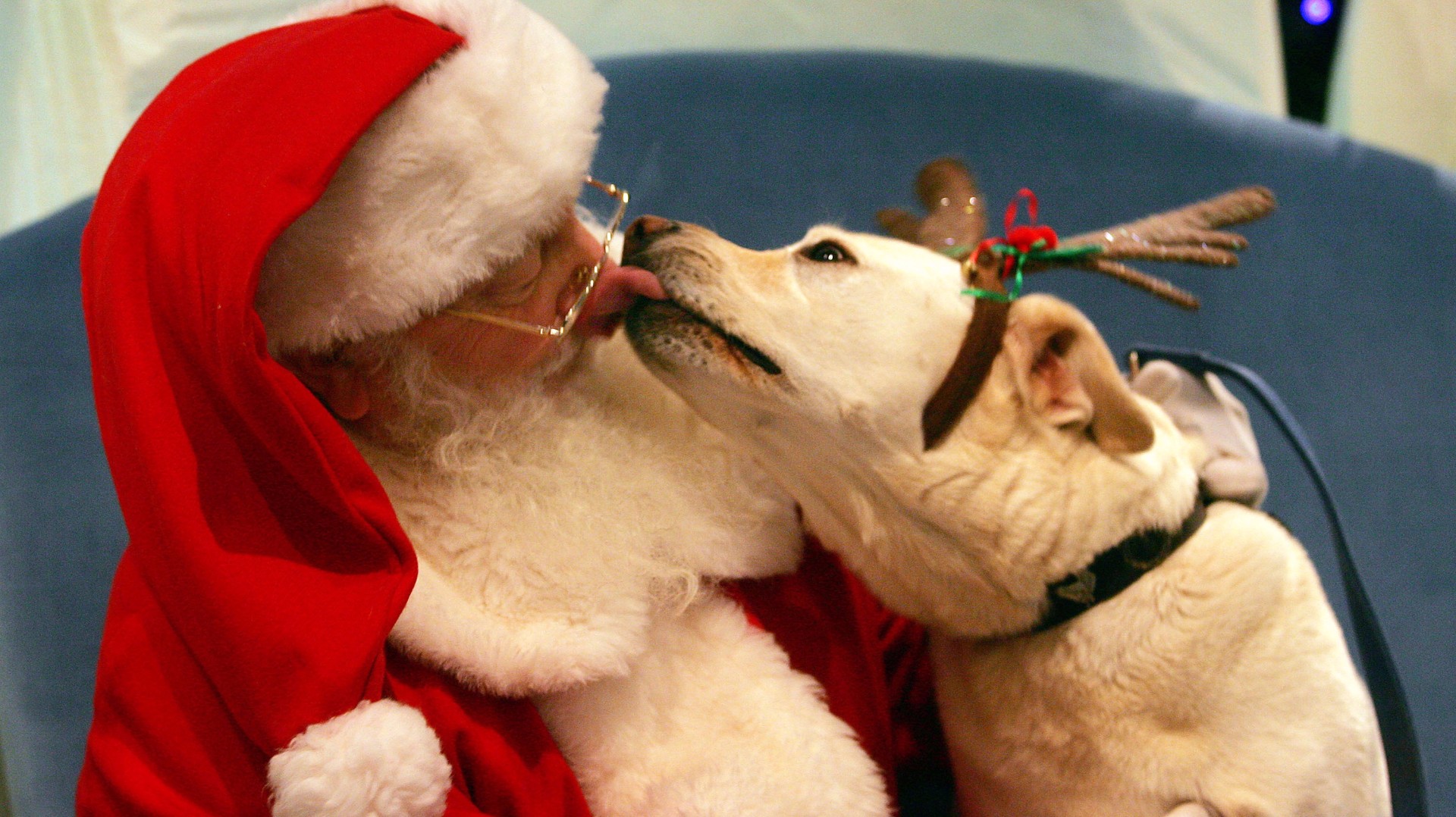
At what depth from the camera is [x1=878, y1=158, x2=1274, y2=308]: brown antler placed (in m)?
0.91

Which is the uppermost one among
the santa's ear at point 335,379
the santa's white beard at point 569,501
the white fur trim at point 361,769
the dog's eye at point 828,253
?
the dog's eye at point 828,253

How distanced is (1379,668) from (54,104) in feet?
6.59

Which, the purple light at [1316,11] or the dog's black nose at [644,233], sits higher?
the purple light at [1316,11]

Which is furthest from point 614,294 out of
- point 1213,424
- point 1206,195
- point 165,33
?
point 1206,195

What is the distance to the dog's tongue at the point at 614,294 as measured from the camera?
2.96 feet

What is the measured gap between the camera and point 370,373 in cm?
89

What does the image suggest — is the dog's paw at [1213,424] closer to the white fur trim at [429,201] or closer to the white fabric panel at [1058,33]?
the white fur trim at [429,201]

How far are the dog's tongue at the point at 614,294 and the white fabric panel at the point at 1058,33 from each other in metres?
1.35

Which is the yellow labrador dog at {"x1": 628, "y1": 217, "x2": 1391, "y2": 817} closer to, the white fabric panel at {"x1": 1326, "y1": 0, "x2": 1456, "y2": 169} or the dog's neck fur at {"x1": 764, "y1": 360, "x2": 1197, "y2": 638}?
the dog's neck fur at {"x1": 764, "y1": 360, "x2": 1197, "y2": 638}

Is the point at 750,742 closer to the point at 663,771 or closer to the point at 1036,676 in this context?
the point at 663,771

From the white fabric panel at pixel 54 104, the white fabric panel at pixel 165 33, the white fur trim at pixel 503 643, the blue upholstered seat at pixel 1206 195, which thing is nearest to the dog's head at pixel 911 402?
the white fur trim at pixel 503 643

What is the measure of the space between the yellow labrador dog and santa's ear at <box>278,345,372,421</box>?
243mm

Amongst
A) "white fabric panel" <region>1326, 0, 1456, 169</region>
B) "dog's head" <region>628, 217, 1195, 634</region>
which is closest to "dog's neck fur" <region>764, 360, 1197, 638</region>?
"dog's head" <region>628, 217, 1195, 634</region>

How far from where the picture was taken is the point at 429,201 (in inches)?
31.2
